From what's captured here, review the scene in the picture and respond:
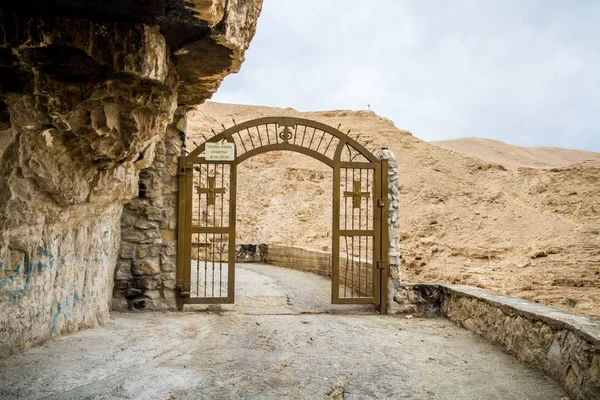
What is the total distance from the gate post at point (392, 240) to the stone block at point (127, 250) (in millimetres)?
→ 3712

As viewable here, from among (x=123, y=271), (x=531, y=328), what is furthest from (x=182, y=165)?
(x=531, y=328)

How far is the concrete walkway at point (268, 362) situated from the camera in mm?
3707

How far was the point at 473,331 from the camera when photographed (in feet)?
19.2

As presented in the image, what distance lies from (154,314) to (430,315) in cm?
398

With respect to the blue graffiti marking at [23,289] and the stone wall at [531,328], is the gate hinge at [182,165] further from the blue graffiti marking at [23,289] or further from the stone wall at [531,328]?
the stone wall at [531,328]

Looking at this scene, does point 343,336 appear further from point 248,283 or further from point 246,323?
point 248,283

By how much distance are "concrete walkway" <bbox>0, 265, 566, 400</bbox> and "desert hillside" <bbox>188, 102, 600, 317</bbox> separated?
288 cm

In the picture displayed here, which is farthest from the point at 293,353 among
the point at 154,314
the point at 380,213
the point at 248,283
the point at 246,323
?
the point at 248,283

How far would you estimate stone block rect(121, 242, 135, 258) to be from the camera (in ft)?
21.2

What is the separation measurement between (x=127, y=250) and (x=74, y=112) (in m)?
3.19

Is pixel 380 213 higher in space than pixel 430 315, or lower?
higher

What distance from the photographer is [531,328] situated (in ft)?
14.9

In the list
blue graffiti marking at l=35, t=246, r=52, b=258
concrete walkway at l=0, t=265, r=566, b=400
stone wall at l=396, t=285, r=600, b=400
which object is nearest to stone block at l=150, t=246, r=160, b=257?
concrete walkway at l=0, t=265, r=566, b=400

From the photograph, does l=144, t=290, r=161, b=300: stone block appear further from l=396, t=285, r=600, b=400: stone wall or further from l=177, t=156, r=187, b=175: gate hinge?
l=396, t=285, r=600, b=400: stone wall
